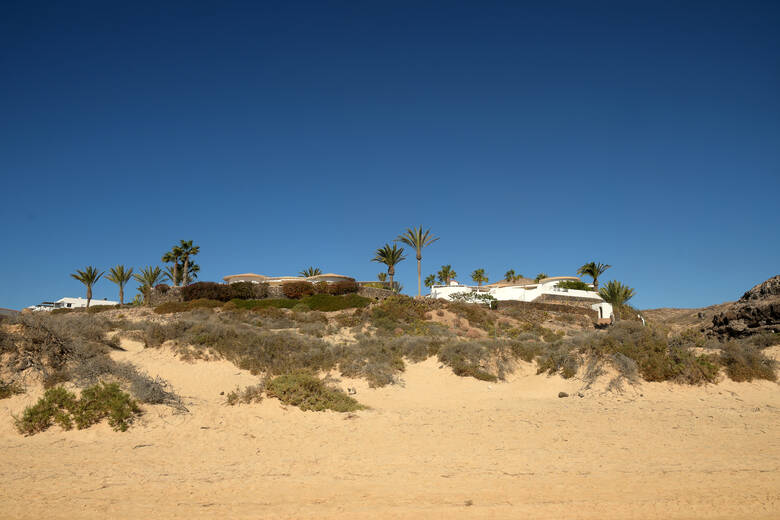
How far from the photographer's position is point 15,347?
10.4 meters

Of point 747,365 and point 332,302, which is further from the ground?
point 332,302

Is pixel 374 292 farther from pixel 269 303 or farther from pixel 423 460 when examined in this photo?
pixel 423 460

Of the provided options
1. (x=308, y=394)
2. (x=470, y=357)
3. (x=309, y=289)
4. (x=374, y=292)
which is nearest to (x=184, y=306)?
(x=309, y=289)

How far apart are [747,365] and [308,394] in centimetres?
1187

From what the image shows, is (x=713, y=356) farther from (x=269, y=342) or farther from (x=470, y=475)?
(x=269, y=342)

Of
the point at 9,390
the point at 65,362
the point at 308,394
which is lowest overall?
the point at 308,394

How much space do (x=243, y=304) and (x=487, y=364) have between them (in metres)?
26.1

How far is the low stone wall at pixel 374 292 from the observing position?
45953 millimetres

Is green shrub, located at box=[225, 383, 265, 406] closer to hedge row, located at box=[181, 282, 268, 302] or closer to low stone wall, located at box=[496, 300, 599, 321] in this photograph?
hedge row, located at box=[181, 282, 268, 302]

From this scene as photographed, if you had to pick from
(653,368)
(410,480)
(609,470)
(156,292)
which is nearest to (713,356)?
(653,368)

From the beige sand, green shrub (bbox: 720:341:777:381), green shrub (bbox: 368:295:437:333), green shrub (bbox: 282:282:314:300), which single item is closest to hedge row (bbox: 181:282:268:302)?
green shrub (bbox: 282:282:314:300)

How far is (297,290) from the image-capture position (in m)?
41.6

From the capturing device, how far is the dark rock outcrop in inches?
688

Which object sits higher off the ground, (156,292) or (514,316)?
(156,292)
